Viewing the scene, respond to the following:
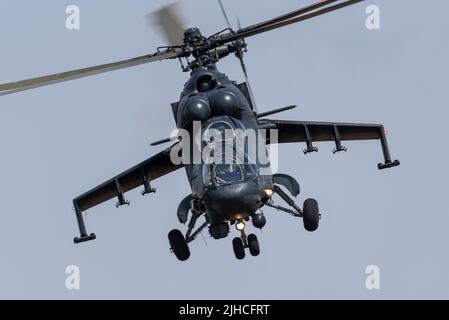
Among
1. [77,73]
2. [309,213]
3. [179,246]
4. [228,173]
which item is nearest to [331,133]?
[309,213]

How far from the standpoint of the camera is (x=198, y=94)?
109 feet

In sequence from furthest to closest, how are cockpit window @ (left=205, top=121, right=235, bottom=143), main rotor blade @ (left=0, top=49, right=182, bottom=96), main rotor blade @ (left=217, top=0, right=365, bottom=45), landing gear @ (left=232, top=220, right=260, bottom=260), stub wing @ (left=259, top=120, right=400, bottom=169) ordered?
stub wing @ (left=259, top=120, right=400, bottom=169) → cockpit window @ (left=205, top=121, right=235, bottom=143) → landing gear @ (left=232, top=220, right=260, bottom=260) → main rotor blade @ (left=217, top=0, right=365, bottom=45) → main rotor blade @ (left=0, top=49, right=182, bottom=96)

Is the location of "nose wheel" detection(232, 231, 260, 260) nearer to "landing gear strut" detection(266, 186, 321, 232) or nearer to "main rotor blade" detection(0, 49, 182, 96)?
"landing gear strut" detection(266, 186, 321, 232)

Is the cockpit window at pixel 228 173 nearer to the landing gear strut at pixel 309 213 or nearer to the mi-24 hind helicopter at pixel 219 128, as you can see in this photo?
the mi-24 hind helicopter at pixel 219 128

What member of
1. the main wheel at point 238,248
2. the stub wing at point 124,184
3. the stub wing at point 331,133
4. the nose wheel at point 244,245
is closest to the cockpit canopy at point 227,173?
the nose wheel at point 244,245

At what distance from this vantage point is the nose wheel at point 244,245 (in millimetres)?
31516

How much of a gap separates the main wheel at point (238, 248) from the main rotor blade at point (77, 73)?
626 cm

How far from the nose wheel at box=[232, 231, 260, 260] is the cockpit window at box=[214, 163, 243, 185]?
2.22 m

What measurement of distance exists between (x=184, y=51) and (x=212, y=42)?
3.20 feet

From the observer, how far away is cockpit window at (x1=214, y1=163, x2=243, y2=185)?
2980cm

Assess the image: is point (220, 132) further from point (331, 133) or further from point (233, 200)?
point (331, 133)

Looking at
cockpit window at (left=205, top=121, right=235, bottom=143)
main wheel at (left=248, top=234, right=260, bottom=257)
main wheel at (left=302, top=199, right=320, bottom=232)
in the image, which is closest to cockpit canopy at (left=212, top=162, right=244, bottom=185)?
cockpit window at (left=205, top=121, right=235, bottom=143)

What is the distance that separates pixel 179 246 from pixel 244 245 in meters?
2.36

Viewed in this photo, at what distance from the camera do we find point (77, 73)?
92.4 feet
